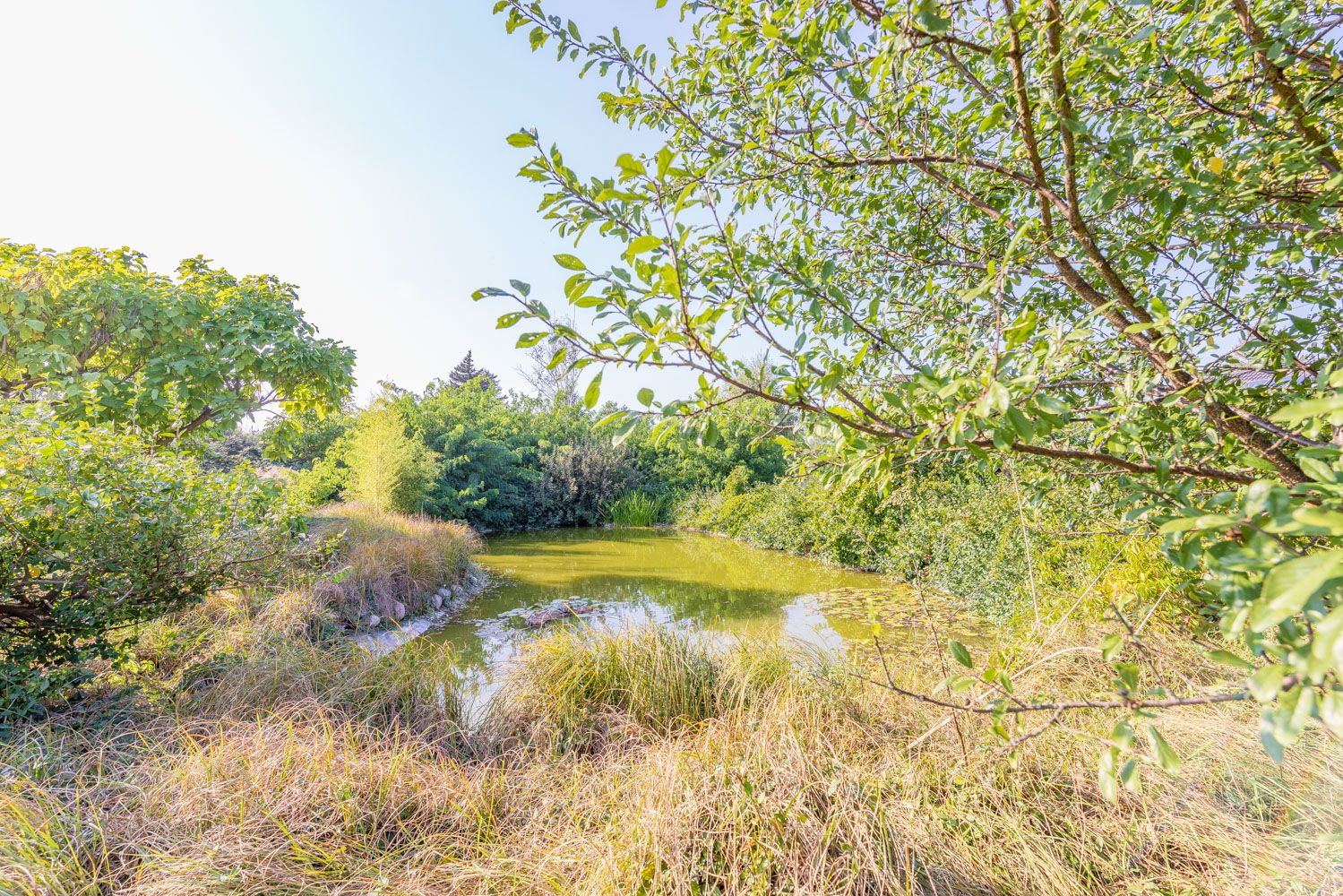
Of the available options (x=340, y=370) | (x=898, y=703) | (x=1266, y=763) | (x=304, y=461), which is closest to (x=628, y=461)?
(x=304, y=461)

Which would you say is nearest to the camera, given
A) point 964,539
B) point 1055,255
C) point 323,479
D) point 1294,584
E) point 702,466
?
point 1294,584

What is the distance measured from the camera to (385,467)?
953cm

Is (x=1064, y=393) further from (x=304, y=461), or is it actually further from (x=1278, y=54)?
(x=304, y=461)

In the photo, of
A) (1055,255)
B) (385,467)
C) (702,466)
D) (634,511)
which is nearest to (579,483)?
(634,511)

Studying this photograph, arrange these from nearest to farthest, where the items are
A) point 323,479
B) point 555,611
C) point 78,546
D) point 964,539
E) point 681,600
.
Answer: point 78,546, point 555,611, point 964,539, point 681,600, point 323,479

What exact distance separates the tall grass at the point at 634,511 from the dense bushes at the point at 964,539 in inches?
165

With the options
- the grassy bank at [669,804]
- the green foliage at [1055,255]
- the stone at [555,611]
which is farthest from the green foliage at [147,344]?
the green foliage at [1055,255]

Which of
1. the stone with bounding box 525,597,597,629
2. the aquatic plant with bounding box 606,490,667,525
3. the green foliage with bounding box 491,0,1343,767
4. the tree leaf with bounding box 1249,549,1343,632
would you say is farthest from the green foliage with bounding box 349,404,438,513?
the tree leaf with bounding box 1249,549,1343,632

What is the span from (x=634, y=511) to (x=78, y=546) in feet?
40.5

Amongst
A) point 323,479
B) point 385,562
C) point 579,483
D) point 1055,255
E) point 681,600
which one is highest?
point 1055,255

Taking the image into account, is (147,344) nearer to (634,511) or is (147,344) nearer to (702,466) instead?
(634,511)

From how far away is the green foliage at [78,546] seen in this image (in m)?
2.46

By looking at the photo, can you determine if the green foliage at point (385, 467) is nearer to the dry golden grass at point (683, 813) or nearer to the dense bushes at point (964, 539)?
the dense bushes at point (964, 539)

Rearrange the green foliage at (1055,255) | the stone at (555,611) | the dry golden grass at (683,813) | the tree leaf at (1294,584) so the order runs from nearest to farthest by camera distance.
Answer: the tree leaf at (1294,584)
the green foliage at (1055,255)
the dry golden grass at (683,813)
the stone at (555,611)
